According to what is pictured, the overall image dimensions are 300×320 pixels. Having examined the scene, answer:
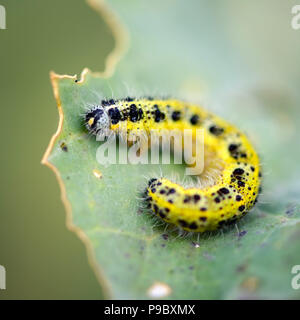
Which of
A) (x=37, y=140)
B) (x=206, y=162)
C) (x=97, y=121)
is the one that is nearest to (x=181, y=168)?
(x=206, y=162)

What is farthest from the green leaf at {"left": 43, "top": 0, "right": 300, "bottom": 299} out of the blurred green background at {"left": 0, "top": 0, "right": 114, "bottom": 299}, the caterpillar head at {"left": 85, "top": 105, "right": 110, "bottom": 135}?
the blurred green background at {"left": 0, "top": 0, "right": 114, "bottom": 299}

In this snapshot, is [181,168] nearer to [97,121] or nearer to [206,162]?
[206,162]

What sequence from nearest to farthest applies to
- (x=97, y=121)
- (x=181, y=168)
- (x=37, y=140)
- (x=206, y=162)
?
(x=97, y=121) < (x=181, y=168) < (x=206, y=162) < (x=37, y=140)

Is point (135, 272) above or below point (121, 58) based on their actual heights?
below

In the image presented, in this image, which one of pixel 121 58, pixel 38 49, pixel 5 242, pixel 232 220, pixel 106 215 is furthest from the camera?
pixel 38 49

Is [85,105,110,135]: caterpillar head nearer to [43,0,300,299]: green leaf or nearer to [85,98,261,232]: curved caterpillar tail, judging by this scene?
[85,98,261,232]: curved caterpillar tail
